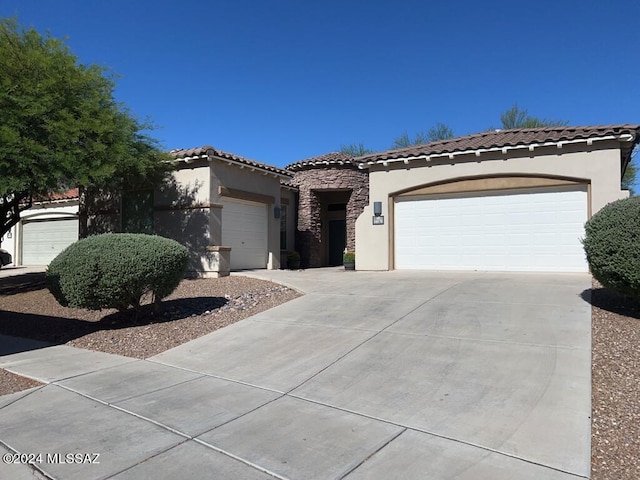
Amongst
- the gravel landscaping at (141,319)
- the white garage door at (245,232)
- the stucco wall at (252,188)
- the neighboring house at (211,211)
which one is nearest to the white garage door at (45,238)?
the neighboring house at (211,211)

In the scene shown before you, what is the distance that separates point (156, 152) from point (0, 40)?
4749 mm

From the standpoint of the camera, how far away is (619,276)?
7043 mm

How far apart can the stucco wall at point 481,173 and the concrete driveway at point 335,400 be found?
4991 millimetres

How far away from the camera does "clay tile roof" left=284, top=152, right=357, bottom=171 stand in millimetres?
20375

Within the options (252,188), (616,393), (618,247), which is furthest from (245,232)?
(616,393)

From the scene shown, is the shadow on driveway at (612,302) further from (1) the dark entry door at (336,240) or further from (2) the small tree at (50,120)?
(1) the dark entry door at (336,240)

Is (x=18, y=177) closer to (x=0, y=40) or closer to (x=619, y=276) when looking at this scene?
(x=0, y=40)

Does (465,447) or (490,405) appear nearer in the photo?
(465,447)

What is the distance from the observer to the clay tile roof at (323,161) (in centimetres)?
2038

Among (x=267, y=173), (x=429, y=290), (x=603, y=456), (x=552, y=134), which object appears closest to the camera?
(x=603, y=456)

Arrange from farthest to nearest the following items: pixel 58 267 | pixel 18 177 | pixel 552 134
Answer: pixel 552 134
pixel 18 177
pixel 58 267

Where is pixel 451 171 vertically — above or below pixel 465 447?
above

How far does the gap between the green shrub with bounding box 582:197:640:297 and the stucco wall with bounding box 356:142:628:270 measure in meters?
4.83

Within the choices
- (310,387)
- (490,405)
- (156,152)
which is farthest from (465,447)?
(156,152)
